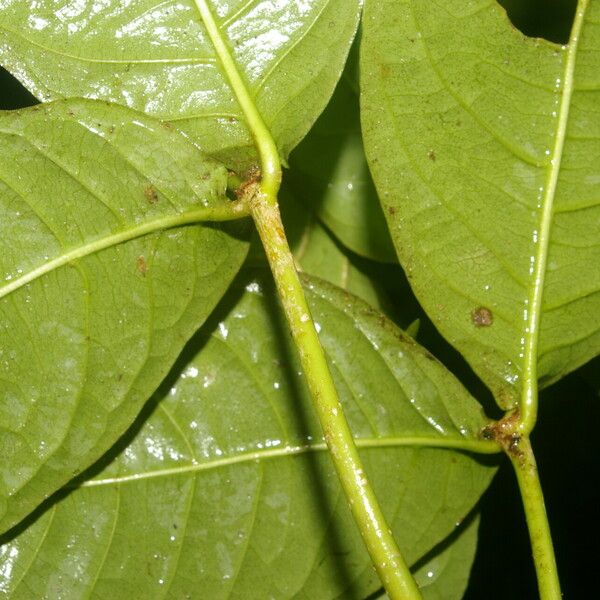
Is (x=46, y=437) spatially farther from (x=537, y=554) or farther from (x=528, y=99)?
(x=528, y=99)

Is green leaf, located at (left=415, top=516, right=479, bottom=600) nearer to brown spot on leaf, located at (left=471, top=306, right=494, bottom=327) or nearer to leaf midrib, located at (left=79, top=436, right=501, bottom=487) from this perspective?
leaf midrib, located at (left=79, top=436, right=501, bottom=487)

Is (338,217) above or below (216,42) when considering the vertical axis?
below

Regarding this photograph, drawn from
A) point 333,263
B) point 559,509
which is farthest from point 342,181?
point 559,509

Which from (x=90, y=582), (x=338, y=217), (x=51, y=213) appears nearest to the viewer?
(x=51, y=213)

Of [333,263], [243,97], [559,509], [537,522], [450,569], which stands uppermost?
[243,97]

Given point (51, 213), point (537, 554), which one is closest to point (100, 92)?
point (51, 213)

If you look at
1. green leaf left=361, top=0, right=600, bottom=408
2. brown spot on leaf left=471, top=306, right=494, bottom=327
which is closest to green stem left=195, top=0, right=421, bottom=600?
green leaf left=361, top=0, right=600, bottom=408

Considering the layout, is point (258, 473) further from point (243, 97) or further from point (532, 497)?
point (243, 97)
